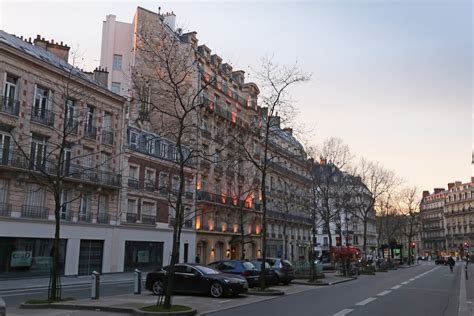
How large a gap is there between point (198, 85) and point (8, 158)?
21.7 meters

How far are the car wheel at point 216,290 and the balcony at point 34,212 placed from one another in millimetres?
15775

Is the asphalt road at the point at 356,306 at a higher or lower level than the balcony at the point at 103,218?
lower

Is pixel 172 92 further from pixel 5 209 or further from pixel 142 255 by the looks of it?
pixel 142 255

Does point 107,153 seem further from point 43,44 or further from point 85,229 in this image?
point 43,44

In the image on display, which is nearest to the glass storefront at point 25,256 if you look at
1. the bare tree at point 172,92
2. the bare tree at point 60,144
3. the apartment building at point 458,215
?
the bare tree at point 60,144

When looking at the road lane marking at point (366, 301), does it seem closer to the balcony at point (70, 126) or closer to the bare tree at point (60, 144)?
the balcony at point (70, 126)

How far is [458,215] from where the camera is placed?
136m

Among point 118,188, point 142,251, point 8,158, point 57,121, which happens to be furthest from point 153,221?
point 8,158

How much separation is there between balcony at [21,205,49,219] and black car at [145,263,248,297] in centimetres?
1292

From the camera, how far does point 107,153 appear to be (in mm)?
35375

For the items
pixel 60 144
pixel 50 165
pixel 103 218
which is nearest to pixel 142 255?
pixel 103 218

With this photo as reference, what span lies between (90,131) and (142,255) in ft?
36.5

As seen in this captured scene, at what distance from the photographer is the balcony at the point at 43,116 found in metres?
29.7

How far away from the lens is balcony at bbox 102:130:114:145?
35.2 m
